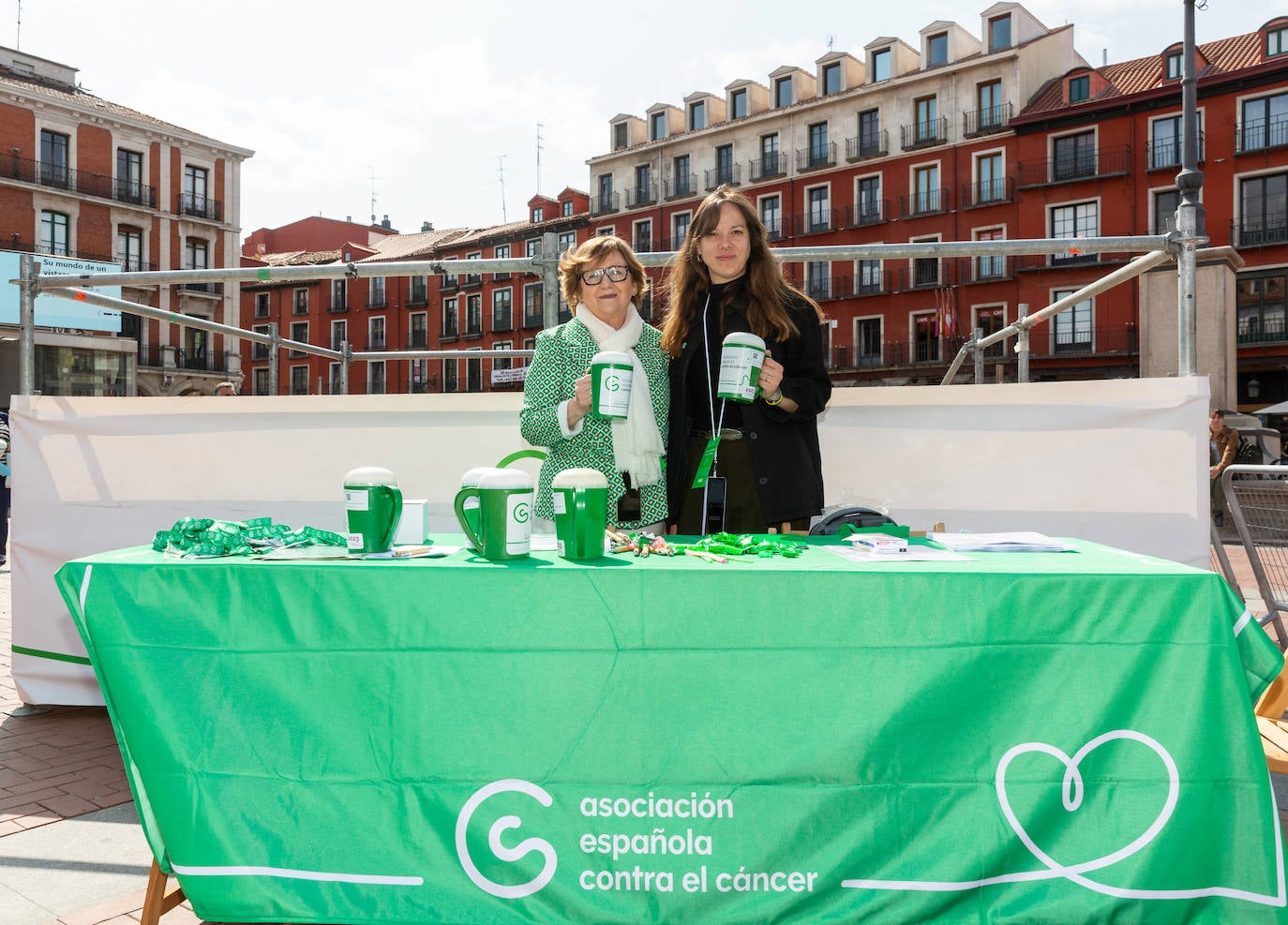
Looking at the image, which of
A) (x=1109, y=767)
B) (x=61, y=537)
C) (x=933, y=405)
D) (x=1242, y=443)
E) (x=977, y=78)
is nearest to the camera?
(x=1109, y=767)

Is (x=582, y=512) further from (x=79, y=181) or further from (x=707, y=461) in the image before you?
(x=79, y=181)

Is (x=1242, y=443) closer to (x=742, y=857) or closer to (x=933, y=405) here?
(x=933, y=405)

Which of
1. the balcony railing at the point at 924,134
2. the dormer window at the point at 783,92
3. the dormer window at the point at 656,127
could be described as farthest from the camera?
the dormer window at the point at 656,127

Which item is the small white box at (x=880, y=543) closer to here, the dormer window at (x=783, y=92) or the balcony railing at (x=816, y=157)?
the balcony railing at (x=816, y=157)

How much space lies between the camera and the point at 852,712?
6.14 feet

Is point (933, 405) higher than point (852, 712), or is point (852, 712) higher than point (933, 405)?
point (933, 405)

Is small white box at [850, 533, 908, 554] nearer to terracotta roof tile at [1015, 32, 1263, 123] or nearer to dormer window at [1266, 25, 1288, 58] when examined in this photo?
terracotta roof tile at [1015, 32, 1263, 123]

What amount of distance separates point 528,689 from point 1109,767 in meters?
1.19

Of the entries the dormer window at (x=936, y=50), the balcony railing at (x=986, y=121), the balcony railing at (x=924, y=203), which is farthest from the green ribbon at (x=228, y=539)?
the dormer window at (x=936, y=50)

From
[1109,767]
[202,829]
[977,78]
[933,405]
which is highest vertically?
[977,78]

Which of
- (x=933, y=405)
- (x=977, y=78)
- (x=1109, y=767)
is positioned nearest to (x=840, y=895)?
(x=1109, y=767)

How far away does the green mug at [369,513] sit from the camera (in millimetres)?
2094

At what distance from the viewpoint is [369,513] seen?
2094mm

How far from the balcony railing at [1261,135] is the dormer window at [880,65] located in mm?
11934
